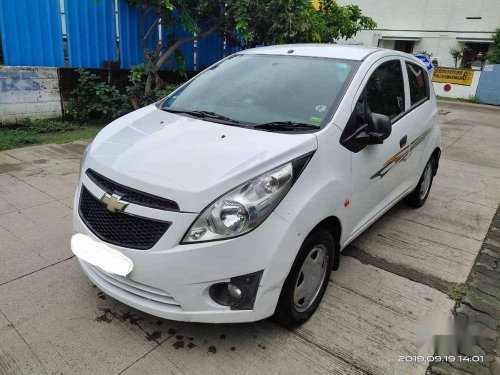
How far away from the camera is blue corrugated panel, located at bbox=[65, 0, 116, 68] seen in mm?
6523

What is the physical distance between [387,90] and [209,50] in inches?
256

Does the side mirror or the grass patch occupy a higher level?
the side mirror

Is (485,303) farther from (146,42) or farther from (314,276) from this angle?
(146,42)

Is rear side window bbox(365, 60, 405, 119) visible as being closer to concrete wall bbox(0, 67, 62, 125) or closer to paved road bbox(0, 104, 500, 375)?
paved road bbox(0, 104, 500, 375)

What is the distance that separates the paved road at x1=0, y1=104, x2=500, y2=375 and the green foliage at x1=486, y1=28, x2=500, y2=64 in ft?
59.0

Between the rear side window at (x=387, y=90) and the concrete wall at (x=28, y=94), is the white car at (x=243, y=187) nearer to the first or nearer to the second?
the rear side window at (x=387, y=90)

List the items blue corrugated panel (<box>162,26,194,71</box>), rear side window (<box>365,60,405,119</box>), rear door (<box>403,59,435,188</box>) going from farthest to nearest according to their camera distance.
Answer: blue corrugated panel (<box>162,26,194,71</box>)
rear door (<box>403,59,435,188</box>)
rear side window (<box>365,60,405,119</box>)

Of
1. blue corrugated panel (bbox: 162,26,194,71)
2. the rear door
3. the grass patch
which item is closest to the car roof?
the rear door

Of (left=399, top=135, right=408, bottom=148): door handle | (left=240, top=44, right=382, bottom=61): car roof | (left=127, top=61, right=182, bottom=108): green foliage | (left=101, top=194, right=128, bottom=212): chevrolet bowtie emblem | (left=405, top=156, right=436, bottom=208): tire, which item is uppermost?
(left=240, top=44, right=382, bottom=61): car roof

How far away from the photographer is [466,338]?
261cm

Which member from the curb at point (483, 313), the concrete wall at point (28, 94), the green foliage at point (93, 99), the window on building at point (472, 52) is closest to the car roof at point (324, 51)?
the curb at point (483, 313)

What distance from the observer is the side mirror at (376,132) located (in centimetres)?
270

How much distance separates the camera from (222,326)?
2.47 m

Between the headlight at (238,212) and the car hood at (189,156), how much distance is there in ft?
0.15
